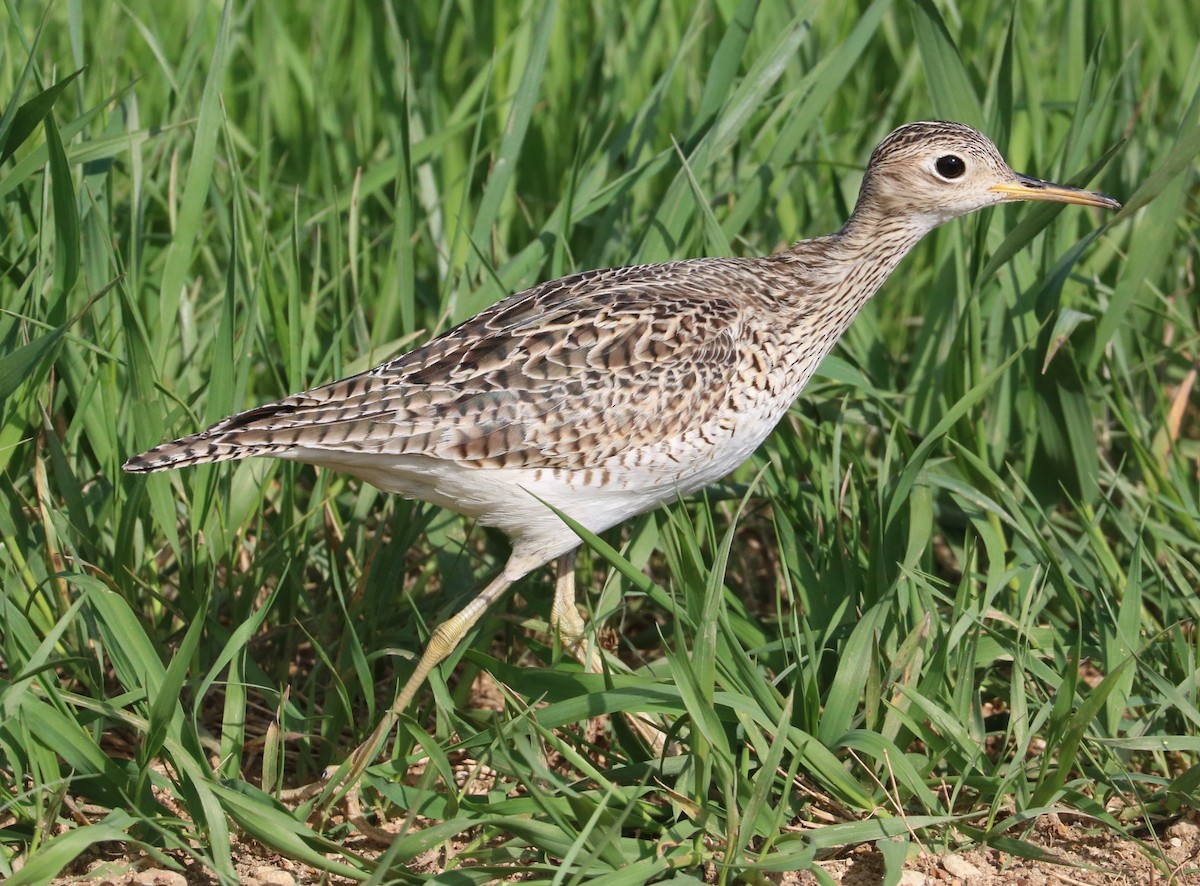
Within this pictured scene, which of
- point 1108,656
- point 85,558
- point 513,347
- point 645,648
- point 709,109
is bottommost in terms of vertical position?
point 645,648

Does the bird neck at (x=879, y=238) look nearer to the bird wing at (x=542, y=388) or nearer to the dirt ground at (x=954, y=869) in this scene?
the bird wing at (x=542, y=388)

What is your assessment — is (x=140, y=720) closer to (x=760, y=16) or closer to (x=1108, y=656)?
(x=1108, y=656)

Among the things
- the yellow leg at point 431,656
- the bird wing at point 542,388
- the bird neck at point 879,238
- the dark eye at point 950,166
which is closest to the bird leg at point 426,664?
the yellow leg at point 431,656

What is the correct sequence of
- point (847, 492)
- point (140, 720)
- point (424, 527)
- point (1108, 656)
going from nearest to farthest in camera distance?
point (140, 720) → point (1108, 656) → point (424, 527) → point (847, 492)

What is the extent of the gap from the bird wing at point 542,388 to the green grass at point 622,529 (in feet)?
1.44

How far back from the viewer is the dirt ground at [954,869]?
12.9 ft

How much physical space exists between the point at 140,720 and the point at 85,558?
92cm

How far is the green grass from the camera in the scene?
12.9 feet

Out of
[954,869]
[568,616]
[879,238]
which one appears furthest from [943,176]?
[954,869]

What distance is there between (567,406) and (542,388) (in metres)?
0.10

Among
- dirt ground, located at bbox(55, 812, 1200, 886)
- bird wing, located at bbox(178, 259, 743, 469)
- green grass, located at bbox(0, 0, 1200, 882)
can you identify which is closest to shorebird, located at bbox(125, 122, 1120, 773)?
bird wing, located at bbox(178, 259, 743, 469)

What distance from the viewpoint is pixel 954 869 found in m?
3.97

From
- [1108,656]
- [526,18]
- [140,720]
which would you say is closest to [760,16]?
[526,18]

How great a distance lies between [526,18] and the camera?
697cm
